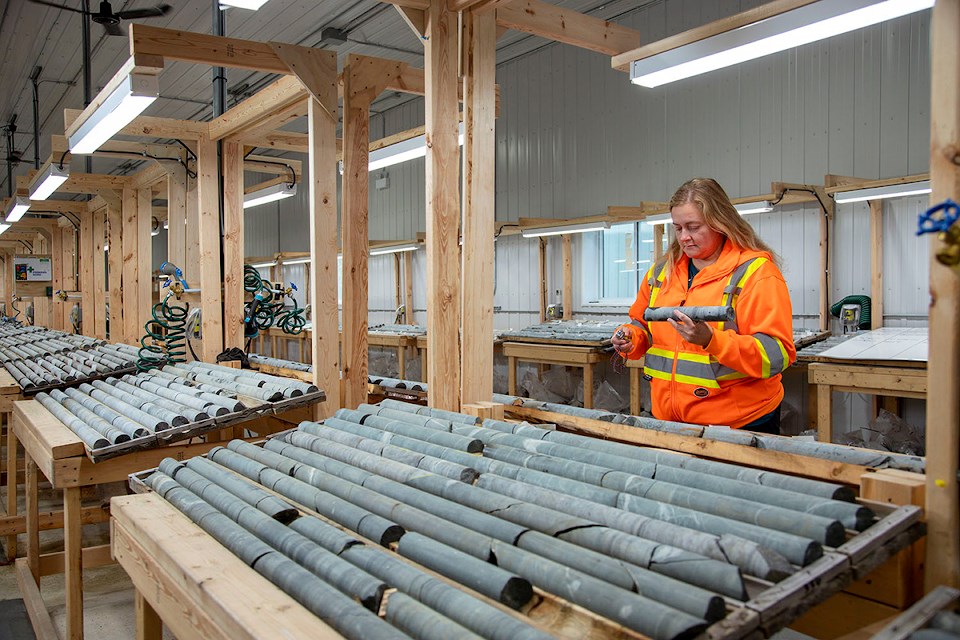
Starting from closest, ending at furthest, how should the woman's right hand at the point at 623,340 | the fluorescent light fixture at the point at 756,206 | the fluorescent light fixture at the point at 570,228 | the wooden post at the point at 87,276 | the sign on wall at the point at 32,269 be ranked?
the woman's right hand at the point at 623,340
the fluorescent light fixture at the point at 756,206
the fluorescent light fixture at the point at 570,228
the wooden post at the point at 87,276
the sign on wall at the point at 32,269

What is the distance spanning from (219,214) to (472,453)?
12.9ft

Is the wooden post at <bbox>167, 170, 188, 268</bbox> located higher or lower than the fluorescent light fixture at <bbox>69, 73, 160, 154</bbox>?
lower

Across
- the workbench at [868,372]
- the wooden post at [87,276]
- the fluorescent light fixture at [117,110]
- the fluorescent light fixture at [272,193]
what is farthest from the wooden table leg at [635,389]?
the wooden post at [87,276]

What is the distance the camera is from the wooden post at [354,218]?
4.03 metres

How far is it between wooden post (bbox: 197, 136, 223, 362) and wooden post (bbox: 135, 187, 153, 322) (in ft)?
9.27

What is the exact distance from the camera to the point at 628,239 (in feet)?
33.4

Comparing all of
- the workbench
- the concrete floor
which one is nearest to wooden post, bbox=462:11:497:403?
the concrete floor

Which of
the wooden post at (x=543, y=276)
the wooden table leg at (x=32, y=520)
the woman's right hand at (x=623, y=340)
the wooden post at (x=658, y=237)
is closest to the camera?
the woman's right hand at (x=623, y=340)

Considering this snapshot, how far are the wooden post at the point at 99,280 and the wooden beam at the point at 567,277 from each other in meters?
6.33

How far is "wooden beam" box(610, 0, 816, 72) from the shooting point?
259 centimetres

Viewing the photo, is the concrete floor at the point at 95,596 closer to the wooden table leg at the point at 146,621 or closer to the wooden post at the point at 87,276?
the wooden table leg at the point at 146,621

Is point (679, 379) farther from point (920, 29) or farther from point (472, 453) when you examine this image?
point (920, 29)

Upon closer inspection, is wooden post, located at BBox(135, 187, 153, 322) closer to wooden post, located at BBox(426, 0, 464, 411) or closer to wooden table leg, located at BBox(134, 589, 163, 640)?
wooden post, located at BBox(426, 0, 464, 411)

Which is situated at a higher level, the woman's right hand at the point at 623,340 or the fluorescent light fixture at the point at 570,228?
the fluorescent light fixture at the point at 570,228
